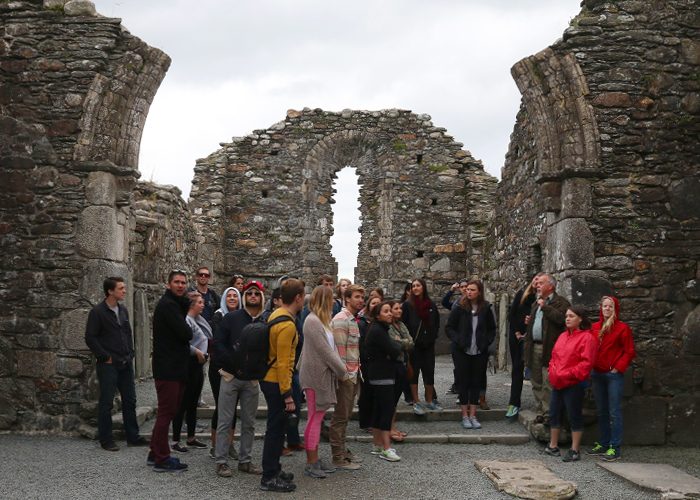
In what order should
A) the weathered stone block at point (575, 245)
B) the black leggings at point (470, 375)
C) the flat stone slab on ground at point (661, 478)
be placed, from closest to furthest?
the flat stone slab on ground at point (661, 478) < the weathered stone block at point (575, 245) < the black leggings at point (470, 375)

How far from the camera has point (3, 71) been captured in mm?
8094

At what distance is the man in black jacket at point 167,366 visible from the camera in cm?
630

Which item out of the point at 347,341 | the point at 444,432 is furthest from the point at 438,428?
the point at 347,341

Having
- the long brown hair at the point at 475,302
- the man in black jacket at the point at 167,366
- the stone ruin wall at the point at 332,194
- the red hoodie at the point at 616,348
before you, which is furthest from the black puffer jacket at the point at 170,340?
the stone ruin wall at the point at 332,194

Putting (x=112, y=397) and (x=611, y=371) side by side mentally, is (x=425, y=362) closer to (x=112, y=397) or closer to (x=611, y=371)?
(x=611, y=371)

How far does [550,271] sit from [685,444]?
7.68 feet

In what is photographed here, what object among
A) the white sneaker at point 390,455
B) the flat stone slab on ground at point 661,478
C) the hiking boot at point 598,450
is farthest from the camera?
the hiking boot at point 598,450

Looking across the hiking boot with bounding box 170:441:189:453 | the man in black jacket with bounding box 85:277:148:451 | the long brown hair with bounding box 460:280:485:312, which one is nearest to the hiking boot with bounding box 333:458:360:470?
the hiking boot with bounding box 170:441:189:453

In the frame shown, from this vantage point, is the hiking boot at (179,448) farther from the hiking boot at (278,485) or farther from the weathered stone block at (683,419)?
the weathered stone block at (683,419)

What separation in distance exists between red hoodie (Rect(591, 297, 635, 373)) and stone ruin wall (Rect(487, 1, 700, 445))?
0.56 metres

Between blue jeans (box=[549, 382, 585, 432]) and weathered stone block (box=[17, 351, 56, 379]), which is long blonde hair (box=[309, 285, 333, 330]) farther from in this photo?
weathered stone block (box=[17, 351, 56, 379])

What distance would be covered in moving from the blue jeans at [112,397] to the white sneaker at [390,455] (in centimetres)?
259

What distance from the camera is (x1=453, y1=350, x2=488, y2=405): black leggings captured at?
831 centimetres

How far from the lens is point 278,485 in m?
5.77
